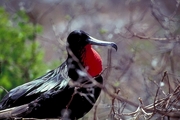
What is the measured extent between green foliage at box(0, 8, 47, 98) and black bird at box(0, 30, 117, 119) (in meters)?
1.96

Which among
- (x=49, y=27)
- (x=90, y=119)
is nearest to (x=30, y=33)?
(x=90, y=119)

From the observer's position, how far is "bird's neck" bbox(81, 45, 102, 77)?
3.55m

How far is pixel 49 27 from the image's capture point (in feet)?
30.8

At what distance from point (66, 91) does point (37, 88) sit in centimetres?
24

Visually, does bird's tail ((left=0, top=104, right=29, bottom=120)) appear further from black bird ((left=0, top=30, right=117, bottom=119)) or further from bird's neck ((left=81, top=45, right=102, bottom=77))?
bird's neck ((left=81, top=45, right=102, bottom=77))

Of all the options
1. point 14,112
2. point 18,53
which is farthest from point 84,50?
point 18,53

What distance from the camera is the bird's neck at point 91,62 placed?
140 inches

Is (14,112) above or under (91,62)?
under

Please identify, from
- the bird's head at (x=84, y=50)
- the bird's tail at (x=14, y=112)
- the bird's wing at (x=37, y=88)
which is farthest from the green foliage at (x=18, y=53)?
the bird's tail at (x=14, y=112)

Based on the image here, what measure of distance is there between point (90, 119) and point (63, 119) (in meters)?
0.62

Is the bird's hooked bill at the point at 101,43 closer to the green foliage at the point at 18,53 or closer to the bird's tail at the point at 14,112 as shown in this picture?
the bird's tail at the point at 14,112

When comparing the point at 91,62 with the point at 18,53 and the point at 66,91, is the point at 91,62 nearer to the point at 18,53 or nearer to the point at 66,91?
the point at 66,91

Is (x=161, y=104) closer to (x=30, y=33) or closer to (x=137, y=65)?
(x=137, y=65)

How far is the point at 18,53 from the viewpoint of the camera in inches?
226
